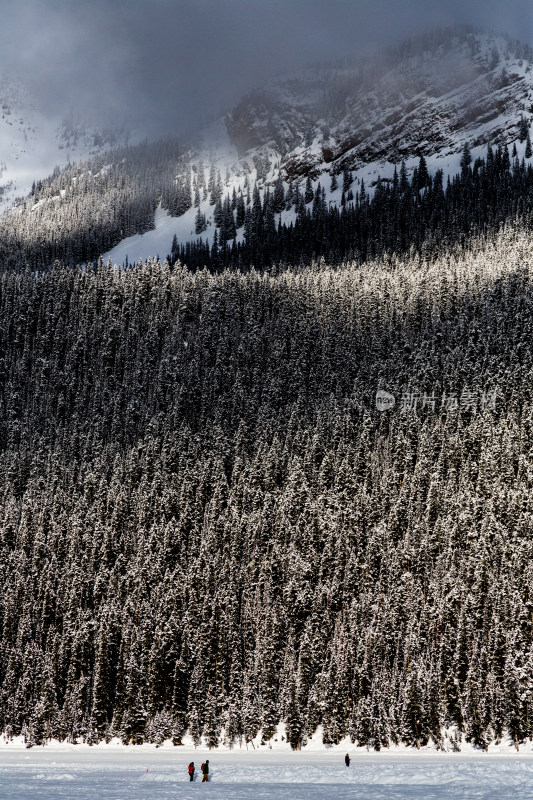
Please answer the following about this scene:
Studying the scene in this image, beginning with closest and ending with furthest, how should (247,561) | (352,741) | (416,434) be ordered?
(352,741) < (247,561) < (416,434)

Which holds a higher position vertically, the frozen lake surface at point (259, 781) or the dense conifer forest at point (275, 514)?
the dense conifer forest at point (275, 514)

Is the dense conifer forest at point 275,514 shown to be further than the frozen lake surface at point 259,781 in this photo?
Yes

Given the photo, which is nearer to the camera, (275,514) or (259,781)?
(259,781)

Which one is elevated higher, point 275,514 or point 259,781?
point 275,514

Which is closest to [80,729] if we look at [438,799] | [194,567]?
[194,567]

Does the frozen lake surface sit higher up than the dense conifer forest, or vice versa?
the dense conifer forest

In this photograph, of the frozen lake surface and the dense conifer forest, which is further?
the dense conifer forest

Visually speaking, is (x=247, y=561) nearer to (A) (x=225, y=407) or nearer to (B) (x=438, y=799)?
(A) (x=225, y=407)

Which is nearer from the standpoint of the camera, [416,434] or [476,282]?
[416,434]
